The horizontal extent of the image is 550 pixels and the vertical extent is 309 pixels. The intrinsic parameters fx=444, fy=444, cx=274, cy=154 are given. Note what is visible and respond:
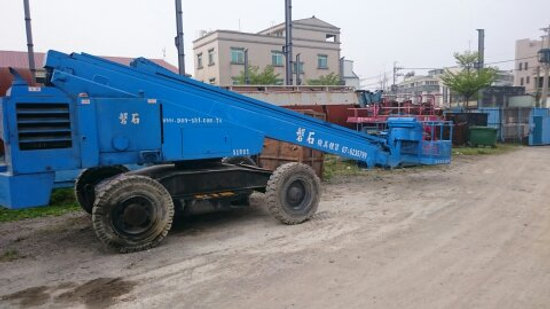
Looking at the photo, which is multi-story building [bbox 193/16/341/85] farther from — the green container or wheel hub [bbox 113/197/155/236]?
wheel hub [bbox 113/197/155/236]

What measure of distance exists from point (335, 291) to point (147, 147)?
10.8ft

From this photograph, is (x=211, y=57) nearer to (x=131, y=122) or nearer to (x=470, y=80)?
(x=470, y=80)

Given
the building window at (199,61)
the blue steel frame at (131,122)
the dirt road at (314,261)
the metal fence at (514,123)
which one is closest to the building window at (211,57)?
the building window at (199,61)

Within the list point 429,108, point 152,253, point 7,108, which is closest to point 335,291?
point 152,253

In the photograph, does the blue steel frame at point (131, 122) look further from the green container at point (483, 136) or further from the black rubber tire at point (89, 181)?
the green container at point (483, 136)

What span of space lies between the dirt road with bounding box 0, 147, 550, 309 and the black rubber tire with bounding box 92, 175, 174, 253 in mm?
206

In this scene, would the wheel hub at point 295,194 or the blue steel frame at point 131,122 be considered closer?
the blue steel frame at point 131,122

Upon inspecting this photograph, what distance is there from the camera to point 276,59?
4703cm

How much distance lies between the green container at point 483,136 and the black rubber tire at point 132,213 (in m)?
18.2

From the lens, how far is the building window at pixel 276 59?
46.7 metres

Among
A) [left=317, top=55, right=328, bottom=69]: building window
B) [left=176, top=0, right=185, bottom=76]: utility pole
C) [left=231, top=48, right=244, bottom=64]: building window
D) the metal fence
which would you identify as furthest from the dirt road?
[left=317, top=55, right=328, bottom=69]: building window

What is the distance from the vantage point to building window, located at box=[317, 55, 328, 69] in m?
50.2

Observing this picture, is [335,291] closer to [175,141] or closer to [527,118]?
[175,141]

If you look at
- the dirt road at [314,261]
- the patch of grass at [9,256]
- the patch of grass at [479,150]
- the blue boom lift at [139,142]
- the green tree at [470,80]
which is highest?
the green tree at [470,80]
